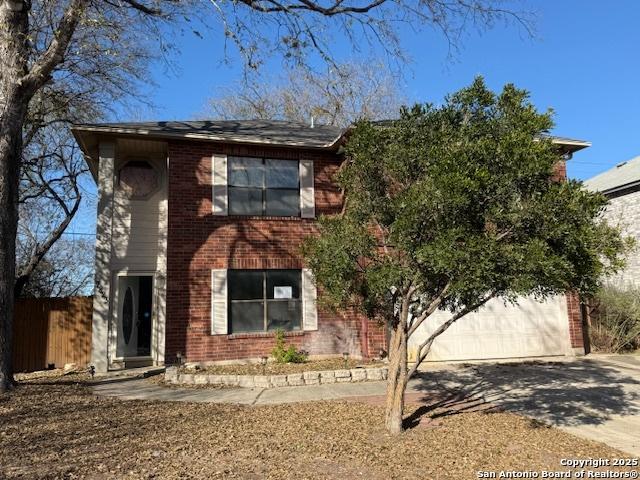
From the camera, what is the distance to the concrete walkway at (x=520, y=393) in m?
6.41

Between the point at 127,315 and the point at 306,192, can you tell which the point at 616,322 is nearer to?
the point at 306,192

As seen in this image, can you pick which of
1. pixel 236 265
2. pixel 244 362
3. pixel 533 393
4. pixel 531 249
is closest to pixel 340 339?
pixel 244 362

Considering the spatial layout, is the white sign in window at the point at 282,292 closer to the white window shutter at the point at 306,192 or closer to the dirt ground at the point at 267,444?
the white window shutter at the point at 306,192

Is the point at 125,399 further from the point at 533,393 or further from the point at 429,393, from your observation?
the point at 533,393

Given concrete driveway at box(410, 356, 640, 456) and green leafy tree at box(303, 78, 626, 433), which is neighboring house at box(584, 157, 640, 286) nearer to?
concrete driveway at box(410, 356, 640, 456)

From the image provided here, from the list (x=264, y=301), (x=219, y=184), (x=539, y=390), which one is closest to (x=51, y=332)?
(x=264, y=301)

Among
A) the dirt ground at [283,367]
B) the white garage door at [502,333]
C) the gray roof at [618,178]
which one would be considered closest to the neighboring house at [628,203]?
the gray roof at [618,178]

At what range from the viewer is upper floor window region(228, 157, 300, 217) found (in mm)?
12078

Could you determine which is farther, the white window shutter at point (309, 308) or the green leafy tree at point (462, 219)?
the white window shutter at point (309, 308)

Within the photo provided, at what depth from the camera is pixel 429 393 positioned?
8.27m

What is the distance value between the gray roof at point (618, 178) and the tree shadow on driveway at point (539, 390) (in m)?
8.95

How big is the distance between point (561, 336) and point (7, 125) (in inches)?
534

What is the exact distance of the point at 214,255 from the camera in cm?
1157

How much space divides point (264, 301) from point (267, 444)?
21.2 ft
